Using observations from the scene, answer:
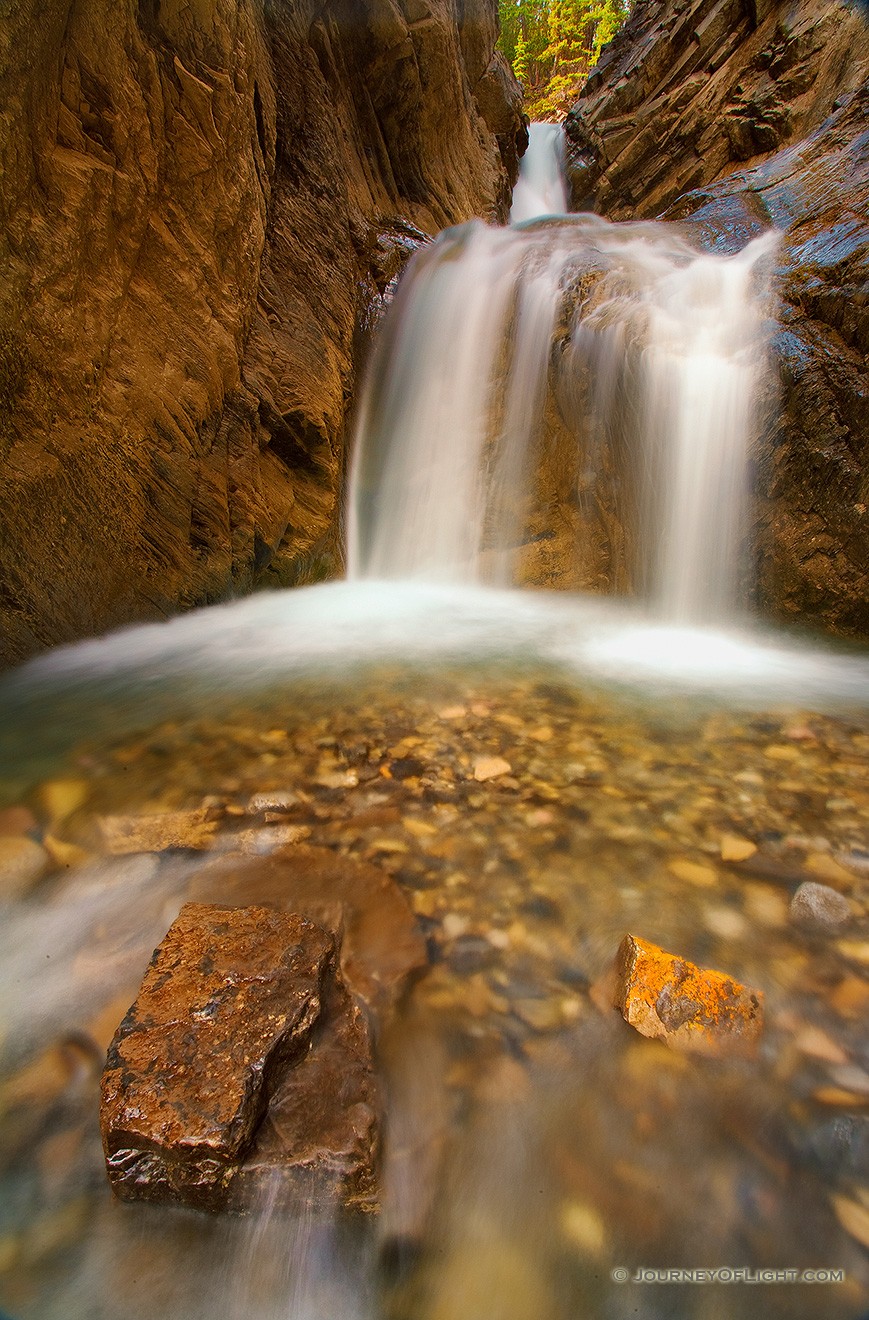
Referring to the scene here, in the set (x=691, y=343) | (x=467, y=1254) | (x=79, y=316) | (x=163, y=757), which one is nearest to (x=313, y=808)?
(x=163, y=757)

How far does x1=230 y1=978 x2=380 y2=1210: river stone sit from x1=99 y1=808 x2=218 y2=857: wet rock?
0.84 m

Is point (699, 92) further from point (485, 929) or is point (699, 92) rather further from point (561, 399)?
point (485, 929)

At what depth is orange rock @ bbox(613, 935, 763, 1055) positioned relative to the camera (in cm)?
124

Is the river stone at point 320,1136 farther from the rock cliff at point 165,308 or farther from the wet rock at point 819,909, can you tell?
the rock cliff at point 165,308

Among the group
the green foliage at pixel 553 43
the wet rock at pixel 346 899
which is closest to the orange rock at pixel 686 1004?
the wet rock at pixel 346 899

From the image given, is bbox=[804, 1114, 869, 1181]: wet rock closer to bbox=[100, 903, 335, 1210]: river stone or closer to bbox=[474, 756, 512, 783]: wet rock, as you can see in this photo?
bbox=[100, 903, 335, 1210]: river stone

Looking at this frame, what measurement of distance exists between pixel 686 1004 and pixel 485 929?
1.61ft

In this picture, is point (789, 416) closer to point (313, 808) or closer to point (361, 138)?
point (313, 808)

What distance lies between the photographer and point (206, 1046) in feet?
3.59

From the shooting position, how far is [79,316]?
2881mm

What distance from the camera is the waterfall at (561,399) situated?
4.83 m

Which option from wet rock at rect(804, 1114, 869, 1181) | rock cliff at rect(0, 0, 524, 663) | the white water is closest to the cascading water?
wet rock at rect(804, 1114, 869, 1181)

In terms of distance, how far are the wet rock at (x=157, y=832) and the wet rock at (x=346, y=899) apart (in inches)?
6.2

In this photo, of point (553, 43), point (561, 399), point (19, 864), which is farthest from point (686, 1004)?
point (553, 43)
